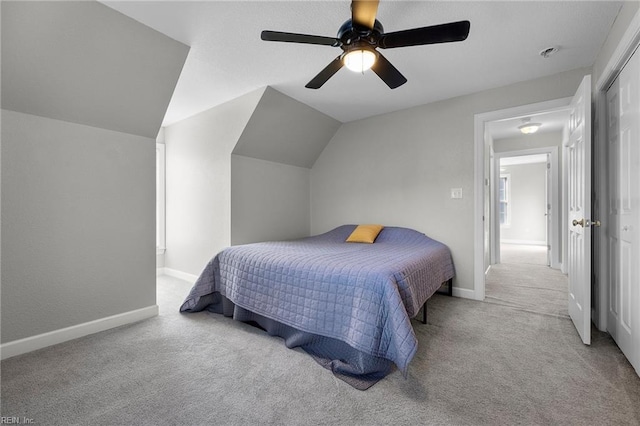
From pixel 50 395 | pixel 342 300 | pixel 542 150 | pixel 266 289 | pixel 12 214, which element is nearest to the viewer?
pixel 50 395

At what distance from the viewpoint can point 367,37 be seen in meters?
1.57

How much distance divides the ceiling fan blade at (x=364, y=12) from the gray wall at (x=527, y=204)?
8.33 metres

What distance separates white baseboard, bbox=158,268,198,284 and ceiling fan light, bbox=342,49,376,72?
10.8 ft

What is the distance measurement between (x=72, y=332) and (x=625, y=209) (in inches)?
158

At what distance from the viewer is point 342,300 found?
1.78 meters

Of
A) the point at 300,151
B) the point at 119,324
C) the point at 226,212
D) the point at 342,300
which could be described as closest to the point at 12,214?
the point at 119,324

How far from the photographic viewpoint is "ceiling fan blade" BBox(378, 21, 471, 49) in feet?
4.68

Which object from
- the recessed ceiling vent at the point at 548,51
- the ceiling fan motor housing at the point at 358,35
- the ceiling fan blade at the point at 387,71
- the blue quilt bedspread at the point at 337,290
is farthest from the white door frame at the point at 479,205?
the ceiling fan motor housing at the point at 358,35

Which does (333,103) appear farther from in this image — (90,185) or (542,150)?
(542,150)

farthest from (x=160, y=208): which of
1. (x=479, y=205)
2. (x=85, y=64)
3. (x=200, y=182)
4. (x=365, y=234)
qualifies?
(x=479, y=205)

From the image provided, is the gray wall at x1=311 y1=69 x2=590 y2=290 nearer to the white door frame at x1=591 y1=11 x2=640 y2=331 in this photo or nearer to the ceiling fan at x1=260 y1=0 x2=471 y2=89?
the white door frame at x1=591 y1=11 x2=640 y2=331

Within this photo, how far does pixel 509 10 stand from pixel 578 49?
0.97 meters

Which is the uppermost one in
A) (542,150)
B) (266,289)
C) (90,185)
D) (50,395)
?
(542,150)

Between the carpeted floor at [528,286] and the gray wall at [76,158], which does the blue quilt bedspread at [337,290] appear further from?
the carpeted floor at [528,286]
